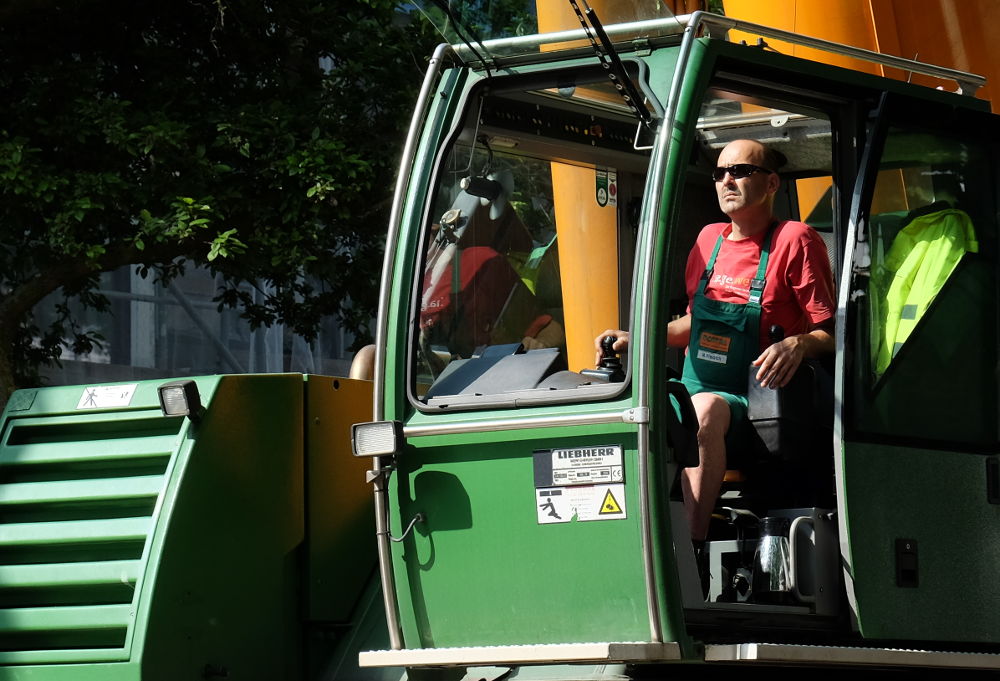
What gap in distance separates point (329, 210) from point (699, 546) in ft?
18.8

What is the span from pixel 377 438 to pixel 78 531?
0.99 metres

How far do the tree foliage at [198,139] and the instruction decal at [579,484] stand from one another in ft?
18.0

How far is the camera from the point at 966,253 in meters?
4.62

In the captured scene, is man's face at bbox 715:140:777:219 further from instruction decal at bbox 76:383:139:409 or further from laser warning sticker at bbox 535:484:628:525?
instruction decal at bbox 76:383:139:409

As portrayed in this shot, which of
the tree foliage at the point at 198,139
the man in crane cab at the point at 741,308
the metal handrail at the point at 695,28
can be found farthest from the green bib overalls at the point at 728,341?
the tree foliage at the point at 198,139

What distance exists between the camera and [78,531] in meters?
4.48

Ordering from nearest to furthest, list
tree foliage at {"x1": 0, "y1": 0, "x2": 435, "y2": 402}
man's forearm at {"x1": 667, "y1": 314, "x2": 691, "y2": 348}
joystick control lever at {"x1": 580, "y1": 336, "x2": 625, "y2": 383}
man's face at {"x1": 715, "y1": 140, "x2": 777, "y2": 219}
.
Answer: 1. joystick control lever at {"x1": 580, "y1": 336, "x2": 625, "y2": 383}
2. man's face at {"x1": 715, "y1": 140, "x2": 777, "y2": 219}
3. man's forearm at {"x1": 667, "y1": 314, "x2": 691, "y2": 348}
4. tree foliage at {"x1": 0, "y1": 0, "x2": 435, "y2": 402}

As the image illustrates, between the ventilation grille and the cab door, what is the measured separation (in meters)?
1.98

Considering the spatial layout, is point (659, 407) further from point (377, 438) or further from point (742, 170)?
point (742, 170)

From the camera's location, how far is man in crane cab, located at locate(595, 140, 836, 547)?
14.4 ft

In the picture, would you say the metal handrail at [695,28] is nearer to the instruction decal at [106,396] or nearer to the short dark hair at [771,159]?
the short dark hair at [771,159]

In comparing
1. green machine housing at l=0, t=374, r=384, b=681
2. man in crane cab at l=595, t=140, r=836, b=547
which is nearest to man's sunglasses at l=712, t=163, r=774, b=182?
man in crane cab at l=595, t=140, r=836, b=547

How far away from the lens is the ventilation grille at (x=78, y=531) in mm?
4371

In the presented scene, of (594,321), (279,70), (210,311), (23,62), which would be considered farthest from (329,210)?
(210,311)
